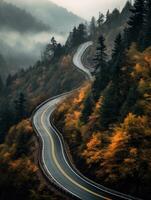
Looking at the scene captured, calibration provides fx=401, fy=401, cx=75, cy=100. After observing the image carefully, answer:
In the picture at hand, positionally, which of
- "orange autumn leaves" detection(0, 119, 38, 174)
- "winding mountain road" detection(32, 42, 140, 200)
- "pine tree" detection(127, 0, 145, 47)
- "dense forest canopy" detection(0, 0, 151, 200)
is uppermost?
"pine tree" detection(127, 0, 145, 47)

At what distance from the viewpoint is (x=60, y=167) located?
2992 inches

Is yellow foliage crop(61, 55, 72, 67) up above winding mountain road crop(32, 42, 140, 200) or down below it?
above

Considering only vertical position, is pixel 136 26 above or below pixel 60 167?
above

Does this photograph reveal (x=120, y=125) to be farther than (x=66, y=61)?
No

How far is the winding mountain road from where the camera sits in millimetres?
61969

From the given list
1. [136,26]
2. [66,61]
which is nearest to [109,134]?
[136,26]

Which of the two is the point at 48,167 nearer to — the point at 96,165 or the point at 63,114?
the point at 96,165

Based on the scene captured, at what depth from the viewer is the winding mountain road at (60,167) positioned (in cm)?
6197

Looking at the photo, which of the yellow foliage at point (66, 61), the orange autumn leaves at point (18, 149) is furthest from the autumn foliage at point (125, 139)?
the yellow foliage at point (66, 61)

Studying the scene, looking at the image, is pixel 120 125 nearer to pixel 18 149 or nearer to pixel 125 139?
pixel 125 139

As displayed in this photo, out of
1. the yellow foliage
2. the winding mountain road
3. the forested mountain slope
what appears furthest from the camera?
→ the yellow foliage

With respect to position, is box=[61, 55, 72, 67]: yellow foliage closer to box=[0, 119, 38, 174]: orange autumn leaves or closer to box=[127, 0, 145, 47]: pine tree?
box=[0, 119, 38, 174]: orange autumn leaves

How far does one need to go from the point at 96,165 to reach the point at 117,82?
649 inches

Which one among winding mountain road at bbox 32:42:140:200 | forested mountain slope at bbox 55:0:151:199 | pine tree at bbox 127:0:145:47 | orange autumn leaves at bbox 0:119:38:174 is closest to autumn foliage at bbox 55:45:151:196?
forested mountain slope at bbox 55:0:151:199
